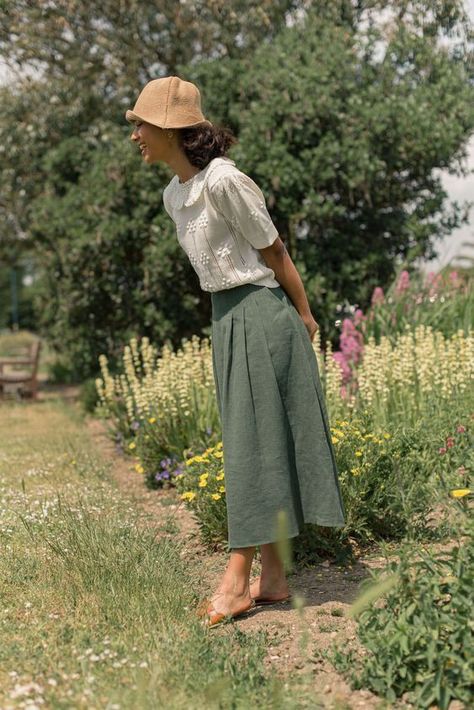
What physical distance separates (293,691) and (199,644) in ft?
1.23

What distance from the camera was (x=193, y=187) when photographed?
3217 mm

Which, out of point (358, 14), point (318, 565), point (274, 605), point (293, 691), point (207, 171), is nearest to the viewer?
point (293, 691)

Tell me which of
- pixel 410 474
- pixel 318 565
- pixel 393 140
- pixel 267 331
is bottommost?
pixel 318 565

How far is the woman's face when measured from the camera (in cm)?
322

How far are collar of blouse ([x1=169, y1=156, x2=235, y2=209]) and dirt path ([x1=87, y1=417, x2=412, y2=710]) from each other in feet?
5.00

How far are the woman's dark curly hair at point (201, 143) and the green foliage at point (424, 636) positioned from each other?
1.56 meters

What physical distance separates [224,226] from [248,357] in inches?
18.8

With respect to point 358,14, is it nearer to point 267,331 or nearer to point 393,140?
point 393,140

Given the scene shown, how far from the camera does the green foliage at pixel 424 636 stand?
239cm

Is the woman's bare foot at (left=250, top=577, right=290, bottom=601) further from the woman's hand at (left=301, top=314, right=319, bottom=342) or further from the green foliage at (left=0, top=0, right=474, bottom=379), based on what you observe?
the green foliage at (left=0, top=0, right=474, bottom=379)

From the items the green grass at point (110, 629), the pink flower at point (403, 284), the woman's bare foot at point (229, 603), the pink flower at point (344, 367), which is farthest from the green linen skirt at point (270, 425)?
the pink flower at point (403, 284)

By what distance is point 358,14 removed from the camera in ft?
32.4

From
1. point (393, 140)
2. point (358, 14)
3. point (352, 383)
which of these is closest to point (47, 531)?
point (352, 383)

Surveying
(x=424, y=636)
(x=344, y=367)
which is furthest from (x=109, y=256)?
(x=424, y=636)
